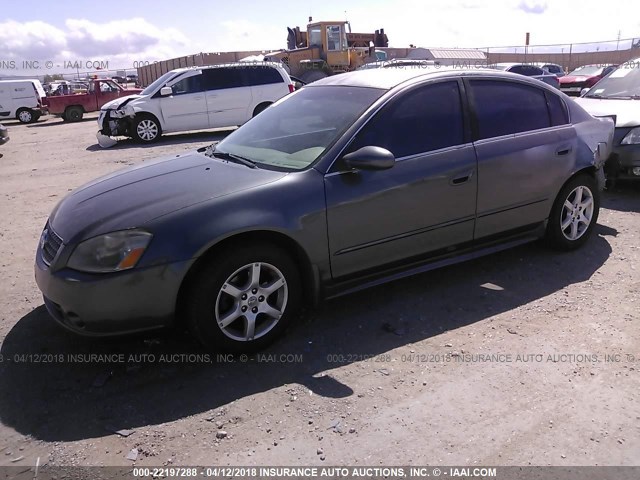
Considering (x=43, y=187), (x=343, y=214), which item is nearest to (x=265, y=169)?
(x=343, y=214)

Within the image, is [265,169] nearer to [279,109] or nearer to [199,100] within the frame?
[279,109]

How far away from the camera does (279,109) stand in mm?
4477

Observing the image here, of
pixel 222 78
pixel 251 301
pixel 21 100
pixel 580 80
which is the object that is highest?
pixel 222 78

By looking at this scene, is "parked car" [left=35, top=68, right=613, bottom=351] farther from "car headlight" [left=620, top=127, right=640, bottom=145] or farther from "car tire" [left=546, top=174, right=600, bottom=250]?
"car headlight" [left=620, top=127, right=640, bottom=145]

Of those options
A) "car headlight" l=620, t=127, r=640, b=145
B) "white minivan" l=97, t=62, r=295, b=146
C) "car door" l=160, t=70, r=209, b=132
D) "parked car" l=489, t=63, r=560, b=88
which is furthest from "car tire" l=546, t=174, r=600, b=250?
"parked car" l=489, t=63, r=560, b=88

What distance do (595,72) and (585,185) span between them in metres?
20.8

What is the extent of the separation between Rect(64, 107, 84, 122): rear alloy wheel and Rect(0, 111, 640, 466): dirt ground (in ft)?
68.7

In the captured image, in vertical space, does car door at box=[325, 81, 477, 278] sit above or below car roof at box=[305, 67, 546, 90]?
below

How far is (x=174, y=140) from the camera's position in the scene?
563 inches

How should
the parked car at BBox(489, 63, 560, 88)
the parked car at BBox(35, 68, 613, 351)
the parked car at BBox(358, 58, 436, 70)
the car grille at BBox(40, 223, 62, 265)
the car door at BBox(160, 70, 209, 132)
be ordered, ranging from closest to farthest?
the parked car at BBox(35, 68, 613, 351)
the car grille at BBox(40, 223, 62, 265)
the parked car at BBox(358, 58, 436, 70)
the car door at BBox(160, 70, 209, 132)
the parked car at BBox(489, 63, 560, 88)

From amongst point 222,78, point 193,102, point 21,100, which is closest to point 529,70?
point 222,78

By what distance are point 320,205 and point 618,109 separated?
5.41 meters

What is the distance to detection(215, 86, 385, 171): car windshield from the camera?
3.70 meters

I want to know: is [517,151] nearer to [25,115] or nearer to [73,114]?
[73,114]
